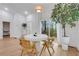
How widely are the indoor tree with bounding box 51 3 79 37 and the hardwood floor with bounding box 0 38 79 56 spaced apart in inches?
17.6

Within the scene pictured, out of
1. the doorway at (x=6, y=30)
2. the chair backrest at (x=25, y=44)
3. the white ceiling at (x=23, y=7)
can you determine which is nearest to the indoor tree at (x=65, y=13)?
the white ceiling at (x=23, y=7)

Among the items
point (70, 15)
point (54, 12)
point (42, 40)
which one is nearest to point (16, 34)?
point (42, 40)

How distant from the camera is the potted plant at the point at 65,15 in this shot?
322 cm

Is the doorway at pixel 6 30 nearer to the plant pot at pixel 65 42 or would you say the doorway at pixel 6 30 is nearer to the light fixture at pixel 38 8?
the light fixture at pixel 38 8

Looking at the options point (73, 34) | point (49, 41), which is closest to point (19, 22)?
point (49, 41)

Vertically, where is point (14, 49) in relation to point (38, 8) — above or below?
below

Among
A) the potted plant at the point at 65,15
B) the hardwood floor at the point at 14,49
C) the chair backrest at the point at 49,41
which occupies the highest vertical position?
the potted plant at the point at 65,15

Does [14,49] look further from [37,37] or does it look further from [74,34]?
[74,34]

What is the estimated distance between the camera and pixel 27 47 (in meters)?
3.30

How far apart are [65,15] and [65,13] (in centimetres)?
4

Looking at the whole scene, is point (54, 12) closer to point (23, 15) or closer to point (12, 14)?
point (23, 15)

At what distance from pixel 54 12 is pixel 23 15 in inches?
23.8

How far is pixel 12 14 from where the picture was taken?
327cm

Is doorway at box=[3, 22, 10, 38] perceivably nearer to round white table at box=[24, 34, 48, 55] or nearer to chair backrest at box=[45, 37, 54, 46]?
round white table at box=[24, 34, 48, 55]
